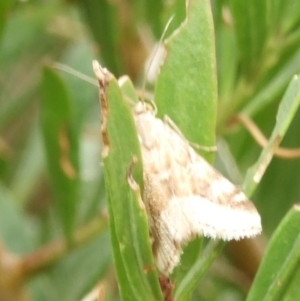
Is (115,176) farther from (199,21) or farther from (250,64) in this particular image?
(250,64)

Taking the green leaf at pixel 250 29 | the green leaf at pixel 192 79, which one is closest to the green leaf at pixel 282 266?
the green leaf at pixel 192 79

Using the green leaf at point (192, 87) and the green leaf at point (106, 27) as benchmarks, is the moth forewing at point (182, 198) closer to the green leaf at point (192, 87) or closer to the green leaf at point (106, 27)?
the green leaf at point (192, 87)

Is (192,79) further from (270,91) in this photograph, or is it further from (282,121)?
(270,91)

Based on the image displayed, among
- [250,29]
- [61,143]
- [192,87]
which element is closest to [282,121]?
[192,87]

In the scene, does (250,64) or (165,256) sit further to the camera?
(250,64)

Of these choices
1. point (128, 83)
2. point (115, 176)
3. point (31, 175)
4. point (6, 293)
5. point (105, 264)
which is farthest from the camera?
point (31, 175)

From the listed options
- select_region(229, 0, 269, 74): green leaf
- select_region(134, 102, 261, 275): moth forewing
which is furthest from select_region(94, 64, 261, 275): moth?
select_region(229, 0, 269, 74): green leaf

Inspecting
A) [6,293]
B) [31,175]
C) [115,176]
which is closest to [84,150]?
[31,175]

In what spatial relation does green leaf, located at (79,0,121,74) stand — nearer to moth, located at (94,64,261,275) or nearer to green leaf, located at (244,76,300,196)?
moth, located at (94,64,261,275)
